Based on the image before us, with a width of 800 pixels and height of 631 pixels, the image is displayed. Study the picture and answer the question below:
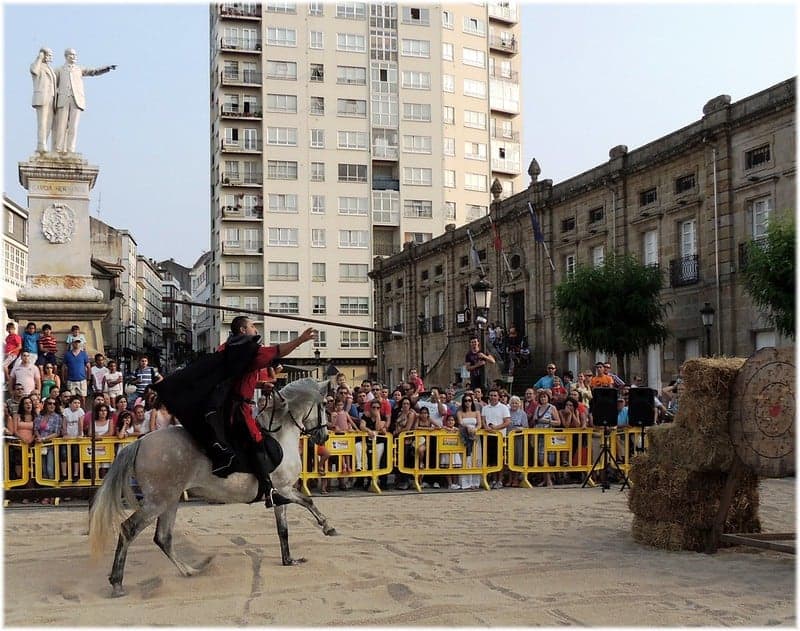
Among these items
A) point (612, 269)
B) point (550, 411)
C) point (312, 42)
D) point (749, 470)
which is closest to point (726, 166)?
point (612, 269)

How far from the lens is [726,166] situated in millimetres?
29078

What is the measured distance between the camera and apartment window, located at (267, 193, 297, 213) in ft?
225

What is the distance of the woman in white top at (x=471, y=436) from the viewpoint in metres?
15.7

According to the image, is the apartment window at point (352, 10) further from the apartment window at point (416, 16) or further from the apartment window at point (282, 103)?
the apartment window at point (282, 103)

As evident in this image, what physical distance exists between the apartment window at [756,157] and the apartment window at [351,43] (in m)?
46.6

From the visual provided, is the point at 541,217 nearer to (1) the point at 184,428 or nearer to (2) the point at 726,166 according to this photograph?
(2) the point at 726,166

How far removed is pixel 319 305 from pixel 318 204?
7965 millimetres

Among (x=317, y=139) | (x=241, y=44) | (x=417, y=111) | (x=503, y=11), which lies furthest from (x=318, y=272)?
(x=503, y=11)

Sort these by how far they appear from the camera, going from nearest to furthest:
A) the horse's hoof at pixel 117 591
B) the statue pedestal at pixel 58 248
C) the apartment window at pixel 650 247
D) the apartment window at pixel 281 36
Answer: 1. the horse's hoof at pixel 117 591
2. the statue pedestal at pixel 58 248
3. the apartment window at pixel 650 247
4. the apartment window at pixel 281 36

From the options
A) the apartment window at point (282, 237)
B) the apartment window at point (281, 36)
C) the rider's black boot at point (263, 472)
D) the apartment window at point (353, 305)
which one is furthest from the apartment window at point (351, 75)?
the rider's black boot at point (263, 472)

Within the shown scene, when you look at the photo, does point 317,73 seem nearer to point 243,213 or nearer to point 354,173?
point 354,173

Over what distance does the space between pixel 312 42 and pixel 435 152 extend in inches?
510

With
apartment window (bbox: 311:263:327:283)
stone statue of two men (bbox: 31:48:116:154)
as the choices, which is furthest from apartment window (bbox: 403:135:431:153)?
stone statue of two men (bbox: 31:48:116:154)

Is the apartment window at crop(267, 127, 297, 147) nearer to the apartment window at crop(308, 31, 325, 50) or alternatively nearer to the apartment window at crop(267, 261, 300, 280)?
the apartment window at crop(308, 31, 325, 50)
